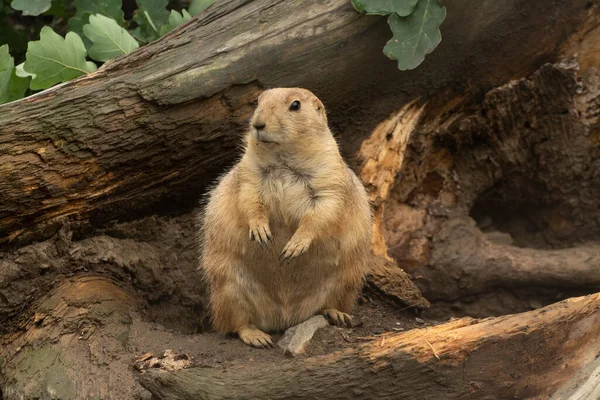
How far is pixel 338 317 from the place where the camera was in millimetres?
5738

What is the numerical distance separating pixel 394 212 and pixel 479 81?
1.50 m

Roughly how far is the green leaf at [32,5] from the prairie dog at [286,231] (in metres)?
2.72

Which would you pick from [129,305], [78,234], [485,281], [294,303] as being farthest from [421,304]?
[78,234]

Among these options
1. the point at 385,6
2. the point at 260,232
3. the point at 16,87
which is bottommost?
the point at 260,232

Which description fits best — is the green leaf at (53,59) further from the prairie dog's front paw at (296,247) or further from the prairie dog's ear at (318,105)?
the prairie dog's front paw at (296,247)

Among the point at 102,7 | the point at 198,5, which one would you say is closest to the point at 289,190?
the point at 198,5

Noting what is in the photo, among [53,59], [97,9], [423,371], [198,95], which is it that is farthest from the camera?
[97,9]

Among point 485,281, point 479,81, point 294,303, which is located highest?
point 479,81

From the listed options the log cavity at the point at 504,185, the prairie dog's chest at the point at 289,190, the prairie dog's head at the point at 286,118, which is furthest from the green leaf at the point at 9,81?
the log cavity at the point at 504,185

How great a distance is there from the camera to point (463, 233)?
754 centimetres

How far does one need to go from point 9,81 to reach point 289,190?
113 inches

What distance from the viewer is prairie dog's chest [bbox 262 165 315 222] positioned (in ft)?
18.5

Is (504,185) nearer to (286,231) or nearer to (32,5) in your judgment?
(286,231)

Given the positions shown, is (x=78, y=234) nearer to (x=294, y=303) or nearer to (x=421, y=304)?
(x=294, y=303)
